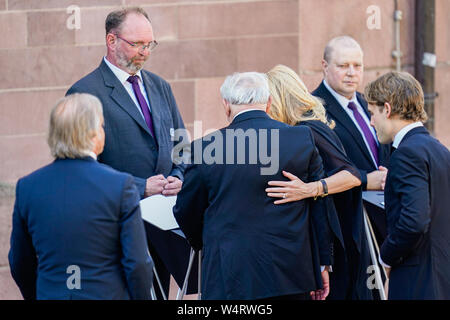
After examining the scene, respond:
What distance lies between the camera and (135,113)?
4.96 meters

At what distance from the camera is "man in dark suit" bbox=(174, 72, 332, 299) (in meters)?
3.91

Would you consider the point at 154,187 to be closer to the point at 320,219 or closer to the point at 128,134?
the point at 128,134

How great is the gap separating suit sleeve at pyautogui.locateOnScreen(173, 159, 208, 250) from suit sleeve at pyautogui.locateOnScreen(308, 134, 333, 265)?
1.78ft

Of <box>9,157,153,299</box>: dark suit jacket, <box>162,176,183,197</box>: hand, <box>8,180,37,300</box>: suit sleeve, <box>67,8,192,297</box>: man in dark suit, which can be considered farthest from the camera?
<box>67,8,192,297</box>: man in dark suit

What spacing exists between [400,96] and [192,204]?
1141 millimetres

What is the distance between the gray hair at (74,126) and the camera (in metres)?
3.45

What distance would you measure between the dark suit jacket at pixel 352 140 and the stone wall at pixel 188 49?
180 centimetres

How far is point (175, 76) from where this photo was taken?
680cm

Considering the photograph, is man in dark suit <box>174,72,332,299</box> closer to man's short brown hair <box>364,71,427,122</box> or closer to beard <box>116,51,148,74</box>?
man's short brown hair <box>364,71,427,122</box>

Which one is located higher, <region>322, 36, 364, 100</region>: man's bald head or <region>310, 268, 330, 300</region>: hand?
<region>322, 36, 364, 100</region>: man's bald head

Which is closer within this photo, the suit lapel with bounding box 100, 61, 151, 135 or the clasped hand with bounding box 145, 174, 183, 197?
the clasped hand with bounding box 145, 174, 183, 197

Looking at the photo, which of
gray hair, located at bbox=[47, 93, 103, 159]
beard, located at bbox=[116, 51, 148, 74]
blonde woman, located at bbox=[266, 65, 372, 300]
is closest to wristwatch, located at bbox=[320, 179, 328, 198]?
blonde woman, located at bbox=[266, 65, 372, 300]

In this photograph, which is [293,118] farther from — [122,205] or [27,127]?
[27,127]
